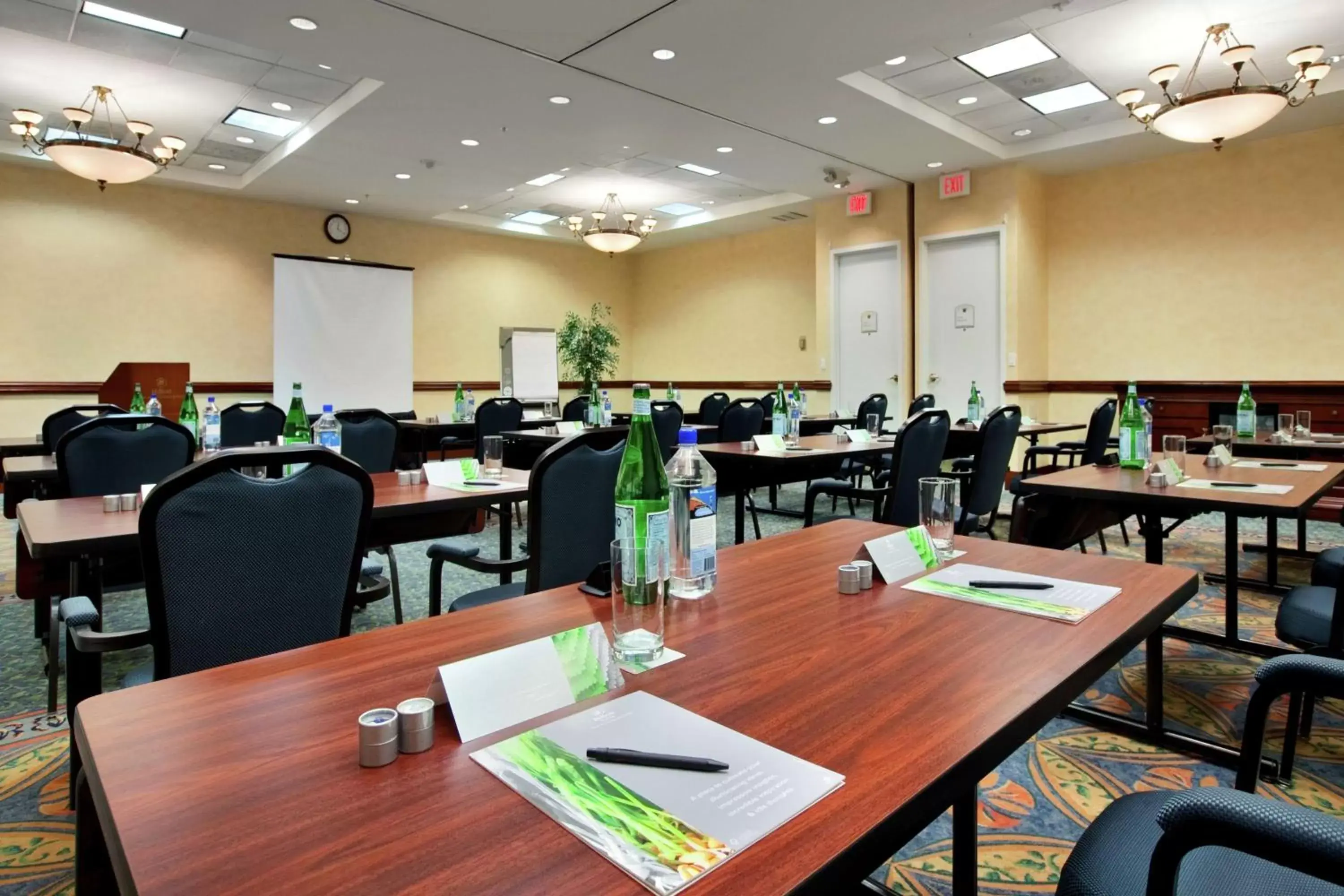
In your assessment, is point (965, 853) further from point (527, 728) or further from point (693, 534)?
point (527, 728)

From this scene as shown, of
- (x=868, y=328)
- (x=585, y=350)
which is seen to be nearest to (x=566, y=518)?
(x=868, y=328)

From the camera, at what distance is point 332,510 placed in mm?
1498

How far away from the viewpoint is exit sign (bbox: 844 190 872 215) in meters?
8.41

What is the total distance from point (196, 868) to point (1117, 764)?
7.29 feet

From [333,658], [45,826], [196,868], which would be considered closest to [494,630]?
[333,658]

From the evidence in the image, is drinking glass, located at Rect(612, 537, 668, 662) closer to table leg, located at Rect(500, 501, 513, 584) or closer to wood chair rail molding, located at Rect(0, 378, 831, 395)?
table leg, located at Rect(500, 501, 513, 584)

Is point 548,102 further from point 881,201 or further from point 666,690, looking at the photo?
point 666,690

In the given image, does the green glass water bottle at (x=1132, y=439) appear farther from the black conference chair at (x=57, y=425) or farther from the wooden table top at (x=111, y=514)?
the black conference chair at (x=57, y=425)

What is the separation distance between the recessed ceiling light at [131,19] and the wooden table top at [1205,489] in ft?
17.9

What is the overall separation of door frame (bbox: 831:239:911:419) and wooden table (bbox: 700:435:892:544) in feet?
14.3

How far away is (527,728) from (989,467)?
2.98 metres

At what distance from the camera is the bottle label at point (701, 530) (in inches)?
45.7

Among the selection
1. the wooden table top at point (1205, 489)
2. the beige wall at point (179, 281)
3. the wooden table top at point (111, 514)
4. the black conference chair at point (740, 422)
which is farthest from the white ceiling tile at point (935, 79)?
the beige wall at point (179, 281)

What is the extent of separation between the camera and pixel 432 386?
32.8ft
